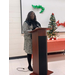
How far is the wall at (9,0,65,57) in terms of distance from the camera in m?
3.32

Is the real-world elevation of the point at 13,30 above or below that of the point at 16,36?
above

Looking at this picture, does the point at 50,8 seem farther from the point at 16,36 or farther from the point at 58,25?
the point at 16,36

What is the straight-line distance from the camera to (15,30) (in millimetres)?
3377

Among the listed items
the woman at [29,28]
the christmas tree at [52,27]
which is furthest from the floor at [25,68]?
the christmas tree at [52,27]

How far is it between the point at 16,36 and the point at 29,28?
1.46 meters

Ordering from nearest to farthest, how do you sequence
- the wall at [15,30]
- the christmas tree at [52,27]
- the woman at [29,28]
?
the woman at [29,28] → the wall at [15,30] → the christmas tree at [52,27]

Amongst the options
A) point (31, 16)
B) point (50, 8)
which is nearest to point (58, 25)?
point (50, 8)

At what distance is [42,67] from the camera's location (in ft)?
5.16

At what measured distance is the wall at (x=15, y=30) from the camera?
332 cm

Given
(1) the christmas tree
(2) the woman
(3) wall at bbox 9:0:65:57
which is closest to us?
(2) the woman

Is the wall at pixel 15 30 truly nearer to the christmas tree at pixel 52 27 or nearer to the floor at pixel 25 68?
the floor at pixel 25 68

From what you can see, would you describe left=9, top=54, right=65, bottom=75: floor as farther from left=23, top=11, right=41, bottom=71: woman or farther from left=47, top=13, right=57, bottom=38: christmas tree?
left=47, top=13, right=57, bottom=38: christmas tree

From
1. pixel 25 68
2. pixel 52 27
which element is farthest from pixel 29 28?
pixel 52 27

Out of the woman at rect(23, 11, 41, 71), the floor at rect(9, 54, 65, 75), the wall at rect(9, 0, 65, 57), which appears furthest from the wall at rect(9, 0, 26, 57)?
the woman at rect(23, 11, 41, 71)
